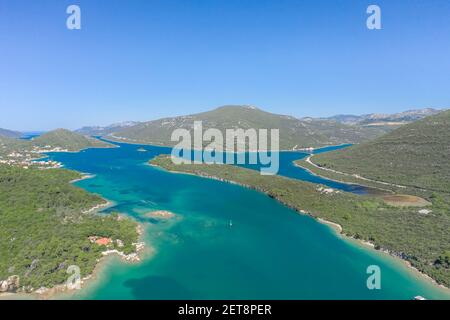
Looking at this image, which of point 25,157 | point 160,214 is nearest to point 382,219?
point 160,214

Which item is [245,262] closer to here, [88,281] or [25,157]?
[88,281]

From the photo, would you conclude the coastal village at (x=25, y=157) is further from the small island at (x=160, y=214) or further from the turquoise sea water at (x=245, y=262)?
the small island at (x=160, y=214)

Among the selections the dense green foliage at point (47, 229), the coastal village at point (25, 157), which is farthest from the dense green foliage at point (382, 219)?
the coastal village at point (25, 157)

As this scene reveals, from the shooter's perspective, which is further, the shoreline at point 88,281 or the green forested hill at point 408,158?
the green forested hill at point 408,158

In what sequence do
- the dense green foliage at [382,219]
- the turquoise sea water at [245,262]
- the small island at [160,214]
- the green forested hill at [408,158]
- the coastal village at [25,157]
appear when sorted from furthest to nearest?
the coastal village at [25,157]
the green forested hill at [408,158]
the small island at [160,214]
the dense green foliage at [382,219]
the turquoise sea water at [245,262]

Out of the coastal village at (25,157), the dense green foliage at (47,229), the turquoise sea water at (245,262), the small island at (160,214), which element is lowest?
the turquoise sea water at (245,262)

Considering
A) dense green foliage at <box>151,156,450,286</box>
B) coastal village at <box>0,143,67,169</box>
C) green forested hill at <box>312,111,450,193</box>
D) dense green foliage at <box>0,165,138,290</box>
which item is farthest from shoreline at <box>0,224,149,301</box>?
coastal village at <box>0,143,67,169</box>

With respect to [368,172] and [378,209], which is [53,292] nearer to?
[378,209]
